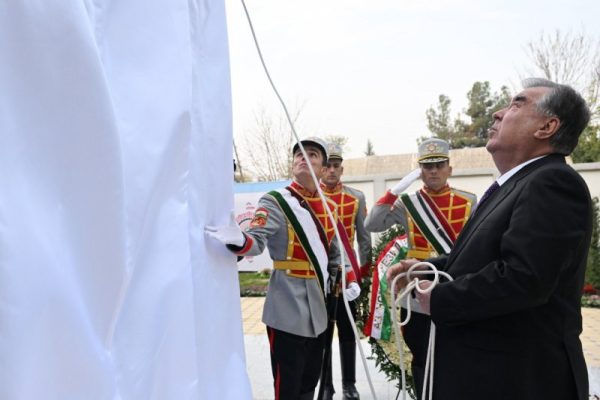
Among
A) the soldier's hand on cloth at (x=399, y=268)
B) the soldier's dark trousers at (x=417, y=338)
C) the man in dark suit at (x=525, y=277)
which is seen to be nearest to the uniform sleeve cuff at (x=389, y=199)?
the soldier's dark trousers at (x=417, y=338)

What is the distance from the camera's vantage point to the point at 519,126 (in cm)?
179

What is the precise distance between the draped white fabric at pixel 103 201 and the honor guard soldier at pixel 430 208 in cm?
239

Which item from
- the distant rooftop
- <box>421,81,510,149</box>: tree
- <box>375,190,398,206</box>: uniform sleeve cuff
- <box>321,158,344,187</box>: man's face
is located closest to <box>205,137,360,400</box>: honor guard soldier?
<box>375,190,398,206</box>: uniform sleeve cuff

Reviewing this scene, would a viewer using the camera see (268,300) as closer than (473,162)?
Yes

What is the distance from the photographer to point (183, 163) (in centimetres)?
106

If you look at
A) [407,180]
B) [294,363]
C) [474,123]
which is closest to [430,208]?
[407,180]

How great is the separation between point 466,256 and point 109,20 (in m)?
1.34

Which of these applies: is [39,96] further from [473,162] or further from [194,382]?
[473,162]

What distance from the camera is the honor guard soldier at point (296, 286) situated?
301cm

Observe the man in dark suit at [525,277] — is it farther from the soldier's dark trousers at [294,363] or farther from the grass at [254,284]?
the grass at [254,284]

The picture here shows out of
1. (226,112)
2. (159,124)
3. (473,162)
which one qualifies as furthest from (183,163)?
(473,162)

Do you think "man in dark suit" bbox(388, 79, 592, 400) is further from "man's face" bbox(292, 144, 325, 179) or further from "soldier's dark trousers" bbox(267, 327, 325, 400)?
"man's face" bbox(292, 144, 325, 179)

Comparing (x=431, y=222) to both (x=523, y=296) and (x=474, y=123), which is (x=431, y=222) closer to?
(x=523, y=296)

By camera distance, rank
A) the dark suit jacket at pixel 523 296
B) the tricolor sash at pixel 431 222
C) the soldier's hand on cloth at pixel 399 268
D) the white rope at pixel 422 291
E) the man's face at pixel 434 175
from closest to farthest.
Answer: the dark suit jacket at pixel 523 296
the white rope at pixel 422 291
the soldier's hand on cloth at pixel 399 268
the tricolor sash at pixel 431 222
the man's face at pixel 434 175
